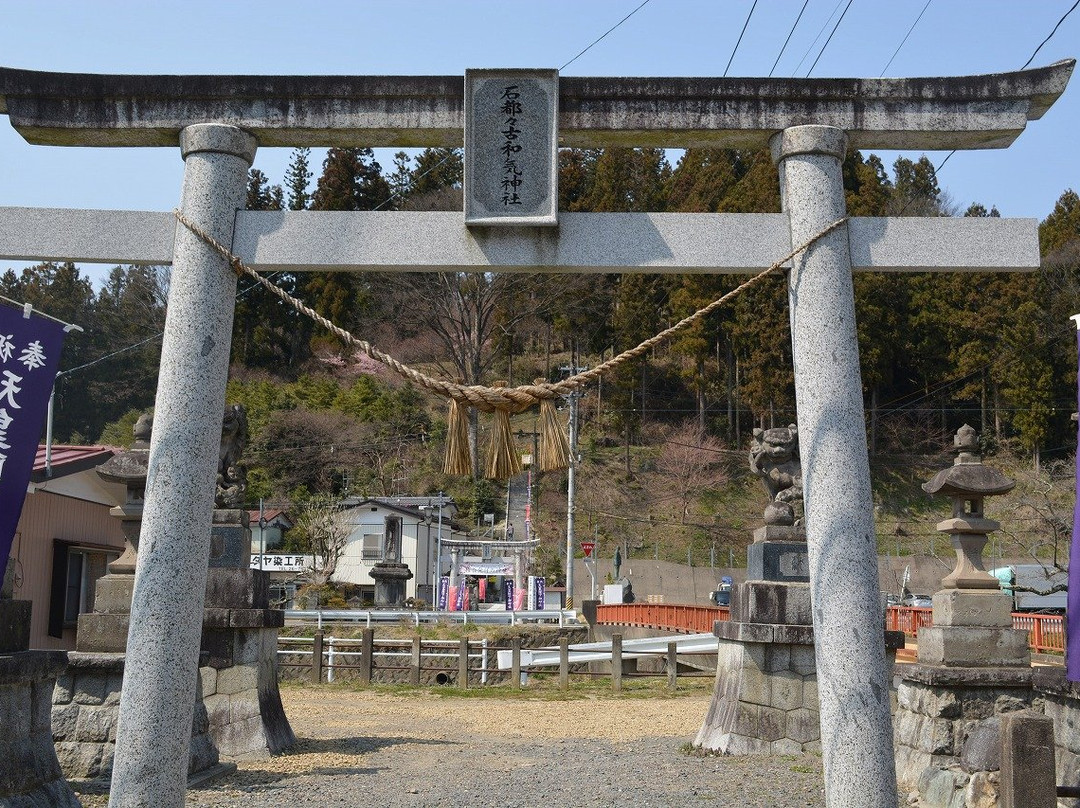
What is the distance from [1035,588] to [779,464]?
18274mm

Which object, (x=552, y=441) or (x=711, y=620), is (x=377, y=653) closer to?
(x=711, y=620)

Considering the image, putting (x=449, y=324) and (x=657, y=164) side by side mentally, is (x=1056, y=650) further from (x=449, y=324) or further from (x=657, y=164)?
(x=657, y=164)

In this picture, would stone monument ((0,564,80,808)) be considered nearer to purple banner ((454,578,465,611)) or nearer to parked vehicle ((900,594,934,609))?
purple banner ((454,578,465,611))

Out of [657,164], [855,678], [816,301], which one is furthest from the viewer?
[657,164]

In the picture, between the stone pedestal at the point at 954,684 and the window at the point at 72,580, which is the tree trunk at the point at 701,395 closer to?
the window at the point at 72,580

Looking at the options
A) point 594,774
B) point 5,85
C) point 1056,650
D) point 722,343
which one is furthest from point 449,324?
point 5,85

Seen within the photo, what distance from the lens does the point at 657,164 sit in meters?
50.5

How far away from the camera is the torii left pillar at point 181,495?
518 centimetres

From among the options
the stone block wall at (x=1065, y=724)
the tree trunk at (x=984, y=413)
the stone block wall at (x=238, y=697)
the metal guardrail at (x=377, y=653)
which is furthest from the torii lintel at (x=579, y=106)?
the tree trunk at (x=984, y=413)

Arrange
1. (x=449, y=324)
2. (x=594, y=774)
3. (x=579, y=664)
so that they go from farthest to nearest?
1. (x=449, y=324)
2. (x=579, y=664)
3. (x=594, y=774)

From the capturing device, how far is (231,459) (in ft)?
38.1

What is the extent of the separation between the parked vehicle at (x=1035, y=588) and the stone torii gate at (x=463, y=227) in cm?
2110

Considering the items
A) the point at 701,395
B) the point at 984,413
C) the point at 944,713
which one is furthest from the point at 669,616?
the point at 984,413

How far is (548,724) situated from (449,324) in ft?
85.7
